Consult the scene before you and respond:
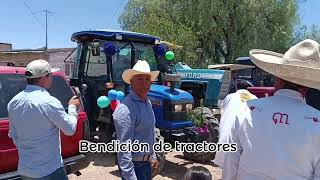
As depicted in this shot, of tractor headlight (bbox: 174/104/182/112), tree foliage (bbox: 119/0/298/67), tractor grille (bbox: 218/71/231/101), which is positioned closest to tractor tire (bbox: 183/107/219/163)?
tractor headlight (bbox: 174/104/182/112)

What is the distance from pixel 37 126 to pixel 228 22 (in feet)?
69.3

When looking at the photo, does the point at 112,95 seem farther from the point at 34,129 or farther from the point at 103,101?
the point at 34,129

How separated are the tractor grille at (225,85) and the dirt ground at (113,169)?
13.4ft

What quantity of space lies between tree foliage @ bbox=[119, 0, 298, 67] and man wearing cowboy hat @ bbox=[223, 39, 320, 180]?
19.9 meters

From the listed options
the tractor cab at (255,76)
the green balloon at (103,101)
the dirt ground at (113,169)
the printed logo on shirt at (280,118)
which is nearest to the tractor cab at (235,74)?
the tractor cab at (255,76)

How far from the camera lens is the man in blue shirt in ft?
10.2

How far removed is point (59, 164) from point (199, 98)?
8702mm

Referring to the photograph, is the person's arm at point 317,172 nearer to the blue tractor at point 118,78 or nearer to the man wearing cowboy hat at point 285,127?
the man wearing cowboy hat at point 285,127

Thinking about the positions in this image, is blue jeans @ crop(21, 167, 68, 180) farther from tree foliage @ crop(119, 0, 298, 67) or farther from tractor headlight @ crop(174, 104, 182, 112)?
tree foliage @ crop(119, 0, 298, 67)

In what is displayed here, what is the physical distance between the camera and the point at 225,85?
11898mm

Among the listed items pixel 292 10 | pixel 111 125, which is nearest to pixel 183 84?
pixel 111 125

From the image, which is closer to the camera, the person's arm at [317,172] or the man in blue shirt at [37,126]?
the person's arm at [317,172]

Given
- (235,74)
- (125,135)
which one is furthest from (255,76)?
(125,135)

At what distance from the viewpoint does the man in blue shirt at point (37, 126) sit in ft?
10.2
